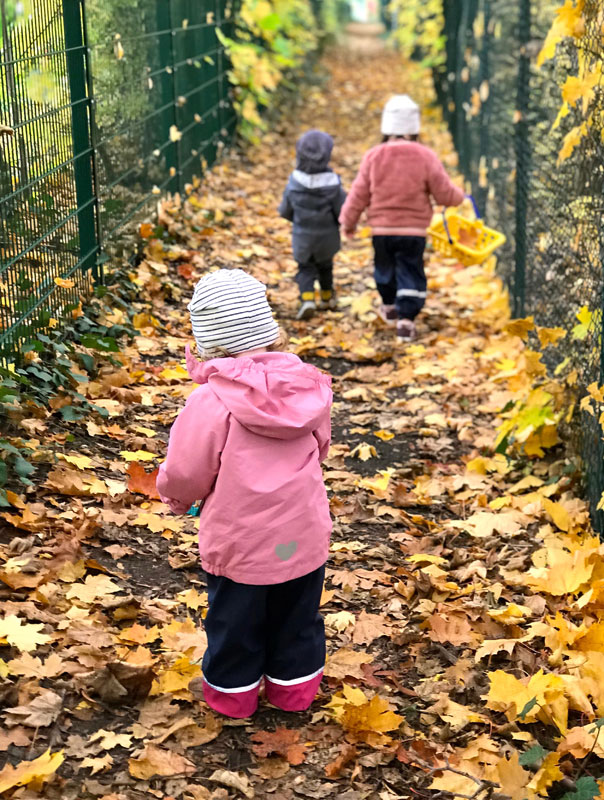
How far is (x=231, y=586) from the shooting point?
286 centimetres

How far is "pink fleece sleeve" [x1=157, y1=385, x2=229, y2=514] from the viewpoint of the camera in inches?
108

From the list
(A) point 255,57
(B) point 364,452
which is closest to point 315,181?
(B) point 364,452

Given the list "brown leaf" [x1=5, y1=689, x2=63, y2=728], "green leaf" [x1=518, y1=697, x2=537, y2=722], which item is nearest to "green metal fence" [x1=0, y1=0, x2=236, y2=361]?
"brown leaf" [x1=5, y1=689, x2=63, y2=728]

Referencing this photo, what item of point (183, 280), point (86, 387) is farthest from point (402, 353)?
point (86, 387)

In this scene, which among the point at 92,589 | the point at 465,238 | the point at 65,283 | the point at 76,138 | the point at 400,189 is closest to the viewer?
the point at 92,589

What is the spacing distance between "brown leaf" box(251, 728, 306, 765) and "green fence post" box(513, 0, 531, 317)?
14.2ft

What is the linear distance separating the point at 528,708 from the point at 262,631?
2.65 feet

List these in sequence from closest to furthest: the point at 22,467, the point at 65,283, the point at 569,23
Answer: the point at 22,467 < the point at 569,23 < the point at 65,283

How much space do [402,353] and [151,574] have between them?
3488 mm

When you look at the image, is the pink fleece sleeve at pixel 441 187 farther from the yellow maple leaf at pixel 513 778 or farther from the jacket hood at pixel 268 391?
the yellow maple leaf at pixel 513 778

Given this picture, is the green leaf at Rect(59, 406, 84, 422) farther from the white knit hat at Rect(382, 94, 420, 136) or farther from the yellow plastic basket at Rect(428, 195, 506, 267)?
the white knit hat at Rect(382, 94, 420, 136)

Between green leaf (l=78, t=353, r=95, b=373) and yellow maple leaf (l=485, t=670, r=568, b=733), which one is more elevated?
green leaf (l=78, t=353, r=95, b=373)

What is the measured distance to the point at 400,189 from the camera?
22.9 feet

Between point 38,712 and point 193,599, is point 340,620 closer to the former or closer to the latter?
point 193,599
